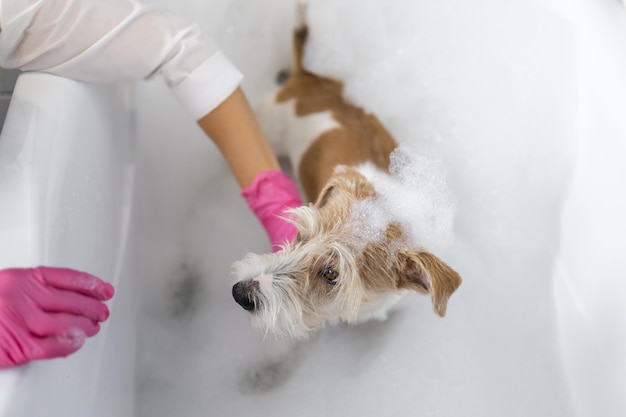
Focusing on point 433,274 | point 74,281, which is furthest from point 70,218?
point 433,274

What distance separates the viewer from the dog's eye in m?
1.22

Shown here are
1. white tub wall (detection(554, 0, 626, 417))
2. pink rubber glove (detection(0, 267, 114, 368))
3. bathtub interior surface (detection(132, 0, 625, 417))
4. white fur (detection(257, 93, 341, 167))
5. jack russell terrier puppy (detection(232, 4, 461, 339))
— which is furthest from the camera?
white fur (detection(257, 93, 341, 167))

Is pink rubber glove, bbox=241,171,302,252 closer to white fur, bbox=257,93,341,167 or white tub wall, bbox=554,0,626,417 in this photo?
white fur, bbox=257,93,341,167

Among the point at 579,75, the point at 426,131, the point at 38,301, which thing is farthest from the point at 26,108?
the point at 579,75

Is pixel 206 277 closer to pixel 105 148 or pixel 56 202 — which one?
pixel 105 148

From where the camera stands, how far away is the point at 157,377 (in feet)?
5.02

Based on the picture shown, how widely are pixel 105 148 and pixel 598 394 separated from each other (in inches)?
50.7

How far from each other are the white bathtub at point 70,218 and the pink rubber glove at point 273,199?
345mm

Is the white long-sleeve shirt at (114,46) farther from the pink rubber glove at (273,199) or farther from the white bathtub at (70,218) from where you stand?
the pink rubber glove at (273,199)

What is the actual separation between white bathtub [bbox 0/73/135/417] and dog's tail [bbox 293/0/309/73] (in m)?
0.54

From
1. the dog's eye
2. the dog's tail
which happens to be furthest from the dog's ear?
the dog's tail

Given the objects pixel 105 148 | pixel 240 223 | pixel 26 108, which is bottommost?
pixel 240 223

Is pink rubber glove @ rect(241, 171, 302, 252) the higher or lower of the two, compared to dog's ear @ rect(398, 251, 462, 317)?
lower

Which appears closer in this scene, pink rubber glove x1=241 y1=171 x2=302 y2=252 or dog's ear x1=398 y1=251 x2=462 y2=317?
dog's ear x1=398 y1=251 x2=462 y2=317
